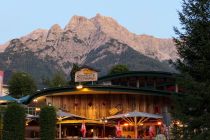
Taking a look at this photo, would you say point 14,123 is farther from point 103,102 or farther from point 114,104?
point 114,104

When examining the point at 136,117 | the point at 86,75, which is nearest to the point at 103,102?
the point at 86,75

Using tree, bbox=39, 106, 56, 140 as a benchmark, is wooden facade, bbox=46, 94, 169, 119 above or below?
above

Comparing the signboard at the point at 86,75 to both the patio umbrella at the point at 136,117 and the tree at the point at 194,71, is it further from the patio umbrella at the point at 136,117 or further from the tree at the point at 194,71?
the tree at the point at 194,71

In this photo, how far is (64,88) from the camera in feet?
147

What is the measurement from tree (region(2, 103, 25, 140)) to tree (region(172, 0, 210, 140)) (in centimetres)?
1332

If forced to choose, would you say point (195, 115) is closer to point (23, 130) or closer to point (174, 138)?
point (174, 138)

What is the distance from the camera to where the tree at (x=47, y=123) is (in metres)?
33.8

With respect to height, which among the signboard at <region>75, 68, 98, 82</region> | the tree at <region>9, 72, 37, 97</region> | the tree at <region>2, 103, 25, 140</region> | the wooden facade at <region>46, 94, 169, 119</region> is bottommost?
the tree at <region>2, 103, 25, 140</region>

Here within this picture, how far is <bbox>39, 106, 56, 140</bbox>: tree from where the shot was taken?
33.8 metres

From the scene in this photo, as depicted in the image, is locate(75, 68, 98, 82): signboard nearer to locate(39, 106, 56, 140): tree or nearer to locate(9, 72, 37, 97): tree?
locate(39, 106, 56, 140): tree

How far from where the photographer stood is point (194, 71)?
24.1 metres

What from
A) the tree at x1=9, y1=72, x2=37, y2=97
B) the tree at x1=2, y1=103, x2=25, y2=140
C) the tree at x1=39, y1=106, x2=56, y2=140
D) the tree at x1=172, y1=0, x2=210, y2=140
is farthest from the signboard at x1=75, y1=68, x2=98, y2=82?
the tree at x1=9, y1=72, x2=37, y2=97

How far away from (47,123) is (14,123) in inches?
102

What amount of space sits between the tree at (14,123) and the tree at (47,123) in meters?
1.52
